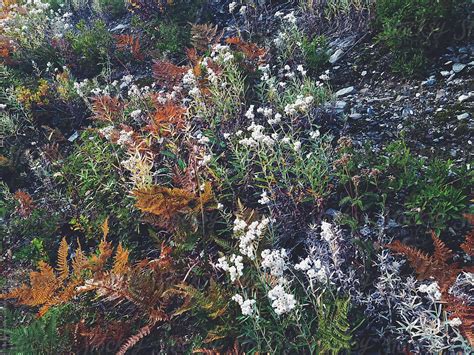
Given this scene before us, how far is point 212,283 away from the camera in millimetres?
2857

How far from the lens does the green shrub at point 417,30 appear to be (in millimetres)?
4492

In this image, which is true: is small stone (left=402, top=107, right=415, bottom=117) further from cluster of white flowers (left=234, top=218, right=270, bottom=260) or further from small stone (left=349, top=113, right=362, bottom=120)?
cluster of white flowers (left=234, top=218, right=270, bottom=260)

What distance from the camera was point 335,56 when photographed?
17.7 feet

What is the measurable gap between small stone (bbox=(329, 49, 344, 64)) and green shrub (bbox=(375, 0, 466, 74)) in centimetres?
66

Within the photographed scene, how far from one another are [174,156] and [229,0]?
418 cm

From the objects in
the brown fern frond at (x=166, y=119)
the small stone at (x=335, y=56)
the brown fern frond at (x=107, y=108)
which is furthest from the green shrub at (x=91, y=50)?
the small stone at (x=335, y=56)

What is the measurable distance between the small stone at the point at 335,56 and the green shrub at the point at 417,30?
0.66m

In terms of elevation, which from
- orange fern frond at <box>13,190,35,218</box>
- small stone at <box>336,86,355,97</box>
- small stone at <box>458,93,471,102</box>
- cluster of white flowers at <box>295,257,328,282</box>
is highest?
orange fern frond at <box>13,190,35,218</box>

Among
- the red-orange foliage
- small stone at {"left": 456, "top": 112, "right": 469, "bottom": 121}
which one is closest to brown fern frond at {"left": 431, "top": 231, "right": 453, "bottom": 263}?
the red-orange foliage

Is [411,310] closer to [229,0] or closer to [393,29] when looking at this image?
[393,29]

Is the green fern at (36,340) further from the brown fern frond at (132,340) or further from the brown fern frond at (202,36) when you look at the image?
the brown fern frond at (202,36)

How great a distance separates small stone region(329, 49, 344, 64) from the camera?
5375 millimetres

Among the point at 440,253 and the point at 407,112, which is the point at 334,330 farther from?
the point at 407,112

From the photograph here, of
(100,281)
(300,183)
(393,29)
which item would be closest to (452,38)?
(393,29)
